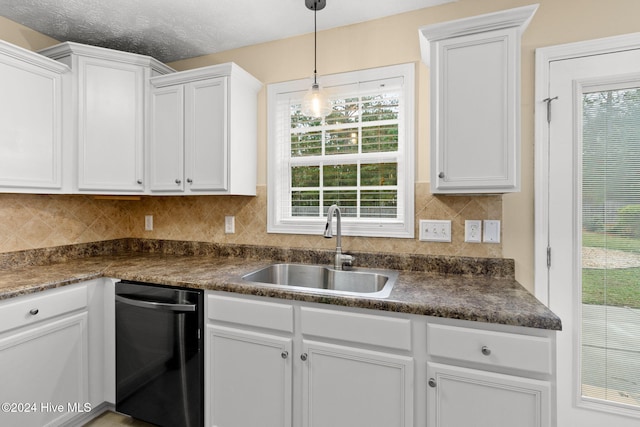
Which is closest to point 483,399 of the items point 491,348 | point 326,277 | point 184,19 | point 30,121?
→ point 491,348

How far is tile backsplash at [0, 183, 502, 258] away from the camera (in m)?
1.83

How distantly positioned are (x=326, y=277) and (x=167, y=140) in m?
1.45

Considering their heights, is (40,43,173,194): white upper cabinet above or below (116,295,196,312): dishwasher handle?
above

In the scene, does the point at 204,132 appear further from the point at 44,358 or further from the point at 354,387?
the point at 354,387

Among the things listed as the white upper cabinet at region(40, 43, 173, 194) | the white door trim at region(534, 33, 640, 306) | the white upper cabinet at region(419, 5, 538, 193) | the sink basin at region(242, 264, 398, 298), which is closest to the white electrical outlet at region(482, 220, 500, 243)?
the white door trim at region(534, 33, 640, 306)

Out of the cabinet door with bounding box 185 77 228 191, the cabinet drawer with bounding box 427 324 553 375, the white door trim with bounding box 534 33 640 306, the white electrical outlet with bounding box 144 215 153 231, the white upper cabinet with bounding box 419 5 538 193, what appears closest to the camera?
the cabinet drawer with bounding box 427 324 553 375

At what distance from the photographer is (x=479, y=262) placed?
1.76 m

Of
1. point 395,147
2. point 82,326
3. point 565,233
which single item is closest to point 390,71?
point 395,147

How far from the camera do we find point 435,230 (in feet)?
6.08

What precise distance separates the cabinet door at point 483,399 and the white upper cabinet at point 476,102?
0.80 m

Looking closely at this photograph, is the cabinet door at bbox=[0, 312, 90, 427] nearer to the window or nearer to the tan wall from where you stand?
the tan wall

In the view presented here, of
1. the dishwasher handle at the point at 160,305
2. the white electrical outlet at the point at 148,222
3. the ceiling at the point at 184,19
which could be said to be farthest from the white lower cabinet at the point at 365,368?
the ceiling at the point at 184,19

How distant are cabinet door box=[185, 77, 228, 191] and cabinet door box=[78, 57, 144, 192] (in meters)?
0.40

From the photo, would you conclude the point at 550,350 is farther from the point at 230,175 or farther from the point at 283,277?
the point at 230,175
